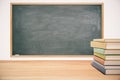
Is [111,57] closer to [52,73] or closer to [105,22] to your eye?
[52,73]

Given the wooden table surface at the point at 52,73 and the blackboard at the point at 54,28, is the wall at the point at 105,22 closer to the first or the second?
the blackboard at the point at 54,28

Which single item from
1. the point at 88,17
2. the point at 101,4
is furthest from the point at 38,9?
the point at 101,4

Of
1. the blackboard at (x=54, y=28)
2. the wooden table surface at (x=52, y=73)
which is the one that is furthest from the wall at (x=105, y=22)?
the wooden table surface at (x=52, y=73)

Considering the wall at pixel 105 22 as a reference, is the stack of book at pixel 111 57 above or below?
below

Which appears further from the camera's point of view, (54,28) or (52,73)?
(54,28)

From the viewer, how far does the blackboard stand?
3.12 m

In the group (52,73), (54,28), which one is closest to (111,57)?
(52,73)


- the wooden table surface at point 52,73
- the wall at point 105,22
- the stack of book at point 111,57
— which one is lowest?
the wooden table surface at point 52,73

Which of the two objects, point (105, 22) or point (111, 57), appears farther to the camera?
point (105, 22)

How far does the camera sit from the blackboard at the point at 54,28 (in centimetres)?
312

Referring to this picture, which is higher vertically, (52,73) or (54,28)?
(54,28)

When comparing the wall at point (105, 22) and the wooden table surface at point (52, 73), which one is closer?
the wooden table surface at point (52, 73)

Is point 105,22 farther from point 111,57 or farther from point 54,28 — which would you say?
point 111,57

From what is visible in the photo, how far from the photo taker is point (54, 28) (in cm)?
314
